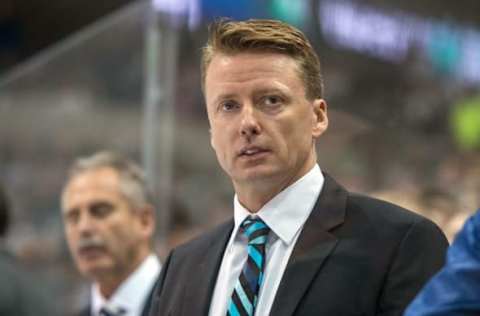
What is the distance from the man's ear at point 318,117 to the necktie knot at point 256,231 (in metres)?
0.23

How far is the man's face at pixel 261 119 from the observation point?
2357mm

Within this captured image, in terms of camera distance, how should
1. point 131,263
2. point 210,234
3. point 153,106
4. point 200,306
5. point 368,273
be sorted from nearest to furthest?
point 368,273 → point 200,306 → point 210,234 → point 131,263 → point 153,106

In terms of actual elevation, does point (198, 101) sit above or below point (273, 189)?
below

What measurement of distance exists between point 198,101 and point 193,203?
0.48 meters

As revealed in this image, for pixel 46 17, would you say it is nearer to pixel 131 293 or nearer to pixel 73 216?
pixel 73 216

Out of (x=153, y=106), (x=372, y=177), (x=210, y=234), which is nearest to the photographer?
(x=210, y=234)

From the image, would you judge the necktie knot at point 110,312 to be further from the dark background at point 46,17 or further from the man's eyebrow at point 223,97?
the dark background at point 46,17

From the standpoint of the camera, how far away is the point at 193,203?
17.1 feet

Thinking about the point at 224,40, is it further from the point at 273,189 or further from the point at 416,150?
the point at 416,150

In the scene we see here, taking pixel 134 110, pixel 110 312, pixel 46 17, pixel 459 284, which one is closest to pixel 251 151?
pixel 459 284

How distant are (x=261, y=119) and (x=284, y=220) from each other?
0.22m

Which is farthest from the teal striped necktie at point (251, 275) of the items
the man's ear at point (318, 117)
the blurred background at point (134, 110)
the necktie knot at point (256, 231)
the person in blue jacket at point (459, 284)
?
the blurred background at point (134, 110)

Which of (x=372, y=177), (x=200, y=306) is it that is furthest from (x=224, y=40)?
(x=372, y=177)

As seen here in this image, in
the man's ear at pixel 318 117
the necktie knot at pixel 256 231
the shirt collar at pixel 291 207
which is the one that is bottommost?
the necktie knot at pixel 256 231
